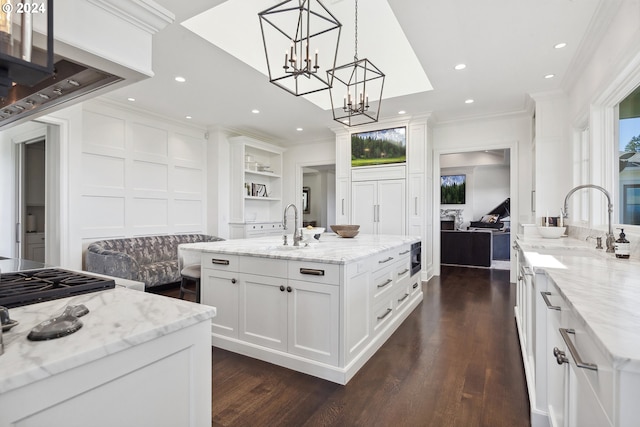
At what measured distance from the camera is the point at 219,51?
10.9 feet

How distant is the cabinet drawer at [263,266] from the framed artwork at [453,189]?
8.45m

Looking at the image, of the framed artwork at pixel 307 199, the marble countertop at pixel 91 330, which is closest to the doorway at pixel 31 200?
the marble countertop at pixel 91 330

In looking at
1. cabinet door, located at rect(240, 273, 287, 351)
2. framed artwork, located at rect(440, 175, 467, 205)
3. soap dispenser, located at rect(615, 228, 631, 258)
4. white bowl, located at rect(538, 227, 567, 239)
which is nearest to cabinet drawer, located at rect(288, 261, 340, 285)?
cabinet door, located at rect(240, 273, 287, 351)

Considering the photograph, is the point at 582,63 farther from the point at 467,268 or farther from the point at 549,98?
the point at 467,268

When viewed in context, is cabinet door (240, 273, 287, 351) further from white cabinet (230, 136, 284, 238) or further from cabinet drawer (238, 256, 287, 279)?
white cabinet (230, 136, 284, 238)

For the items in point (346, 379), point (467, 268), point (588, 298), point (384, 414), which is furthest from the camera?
point (467, 268)

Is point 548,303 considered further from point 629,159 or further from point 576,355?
point 629,159

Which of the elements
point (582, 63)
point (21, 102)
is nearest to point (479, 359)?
point (21, 102)

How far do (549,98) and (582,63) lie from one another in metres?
0.98

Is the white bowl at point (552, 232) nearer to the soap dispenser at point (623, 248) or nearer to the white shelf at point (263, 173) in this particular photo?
the soap dispenser at point (623, 248)

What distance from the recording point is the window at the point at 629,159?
7.99ft

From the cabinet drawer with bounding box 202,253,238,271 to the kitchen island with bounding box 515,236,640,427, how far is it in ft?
6.65

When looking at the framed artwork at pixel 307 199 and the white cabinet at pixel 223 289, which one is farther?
the framed artwork at pixel 307 199

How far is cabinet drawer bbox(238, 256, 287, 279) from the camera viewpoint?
229 centimetres
